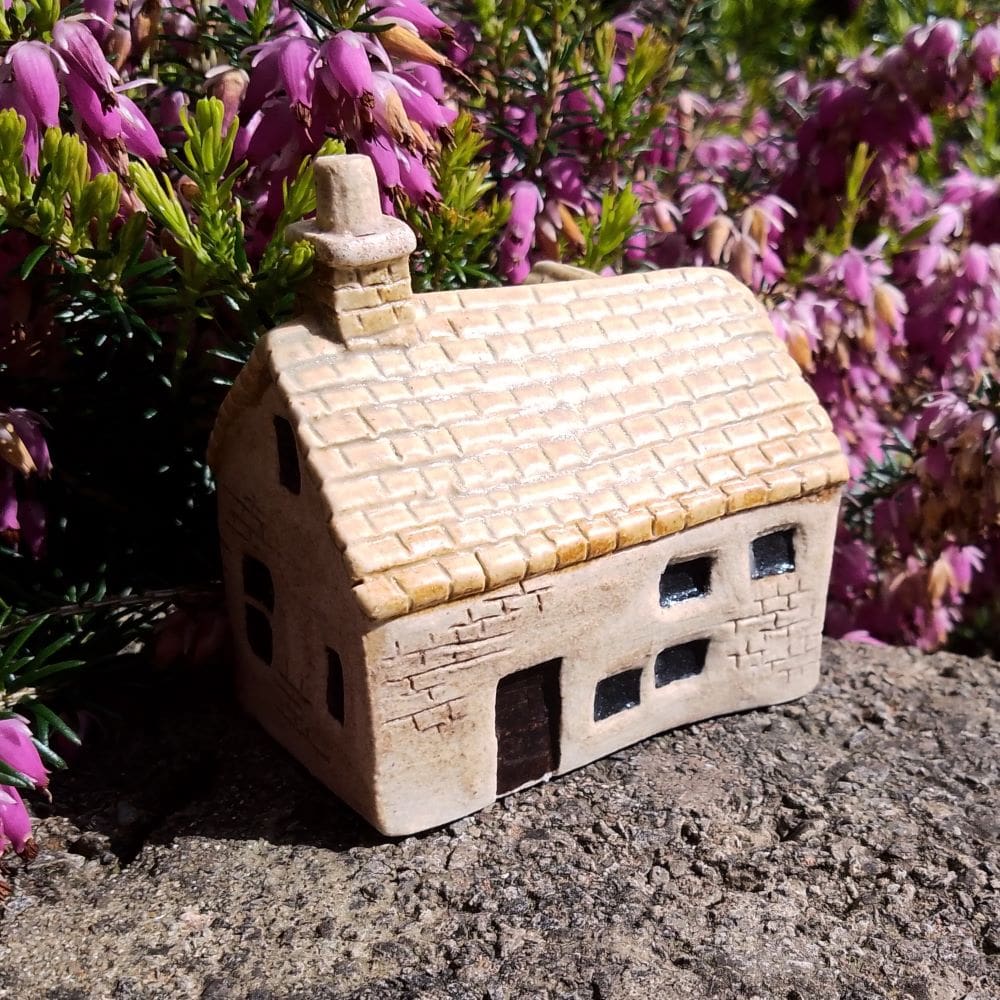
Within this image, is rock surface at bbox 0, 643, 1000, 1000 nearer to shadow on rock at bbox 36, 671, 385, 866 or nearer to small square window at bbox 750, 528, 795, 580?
shadow on rock at bbox 36, 671, 385, 866

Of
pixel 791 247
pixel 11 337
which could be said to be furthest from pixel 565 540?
pixel 791 247

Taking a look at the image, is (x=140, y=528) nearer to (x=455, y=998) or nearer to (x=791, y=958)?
(x=455, y=998)

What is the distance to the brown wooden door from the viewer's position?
296cm

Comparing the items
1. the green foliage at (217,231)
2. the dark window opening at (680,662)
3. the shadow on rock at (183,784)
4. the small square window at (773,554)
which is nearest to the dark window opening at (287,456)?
the green foliage at (217,231)

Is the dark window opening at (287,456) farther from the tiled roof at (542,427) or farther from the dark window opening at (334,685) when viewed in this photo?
the dark window opening at (334,685)

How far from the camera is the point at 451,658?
9.04 feet

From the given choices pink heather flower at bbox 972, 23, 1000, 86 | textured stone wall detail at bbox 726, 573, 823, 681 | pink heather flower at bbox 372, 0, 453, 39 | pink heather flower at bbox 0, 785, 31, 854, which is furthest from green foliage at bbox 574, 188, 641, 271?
pink heather flower at bbox 0, 785, 31, 854

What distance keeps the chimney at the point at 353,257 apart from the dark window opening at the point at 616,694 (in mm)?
1116

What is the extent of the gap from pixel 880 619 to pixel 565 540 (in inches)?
79.0

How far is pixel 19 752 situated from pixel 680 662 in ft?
5.68

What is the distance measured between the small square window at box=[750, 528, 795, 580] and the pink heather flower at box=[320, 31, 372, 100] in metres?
1.57

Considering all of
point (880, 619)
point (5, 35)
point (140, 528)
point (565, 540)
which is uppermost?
point (5, 35)

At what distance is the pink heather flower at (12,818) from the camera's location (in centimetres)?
266

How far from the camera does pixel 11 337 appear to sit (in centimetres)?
312
